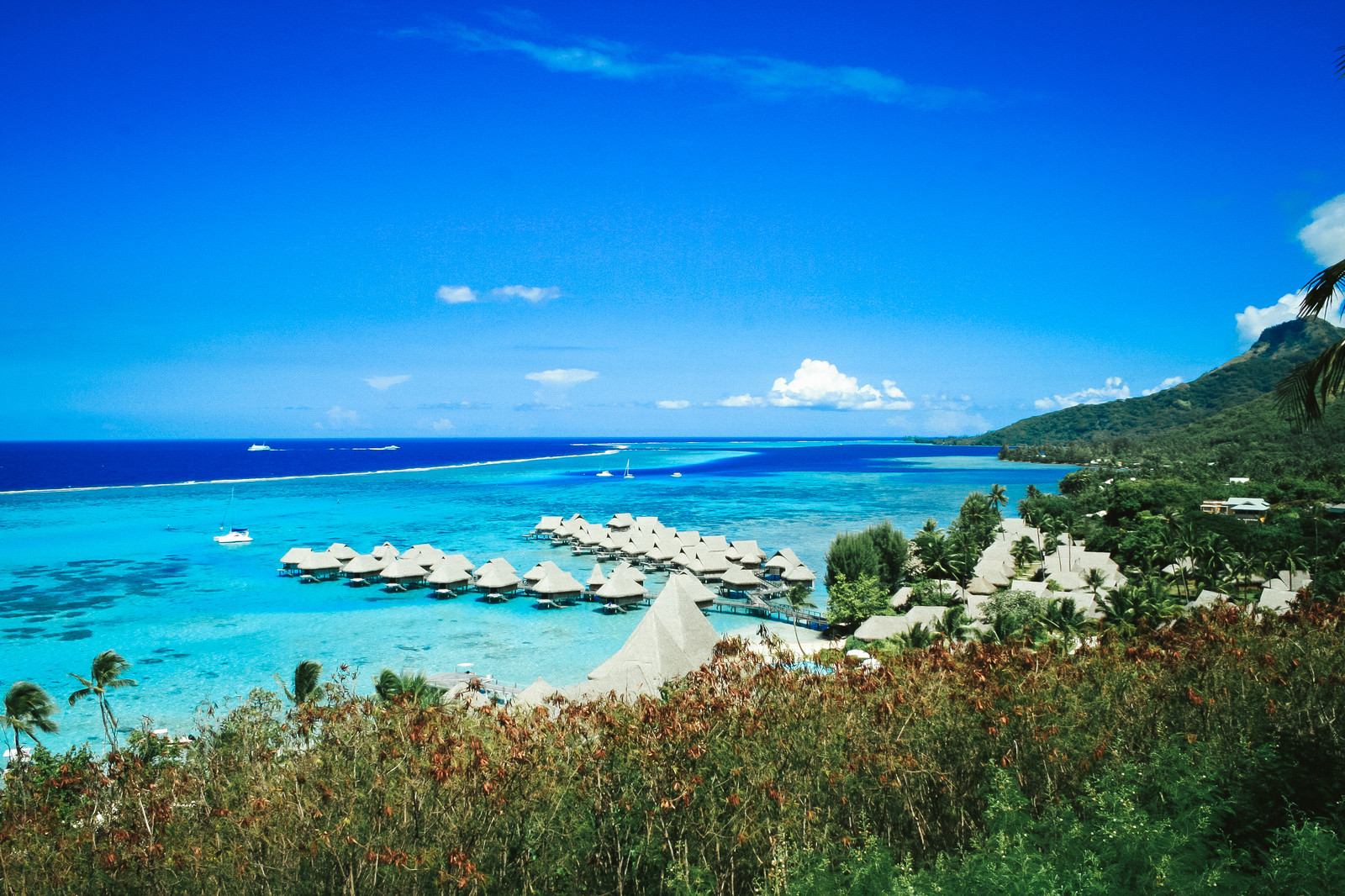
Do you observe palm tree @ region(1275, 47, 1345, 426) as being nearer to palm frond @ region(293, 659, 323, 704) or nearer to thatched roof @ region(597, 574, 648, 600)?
palm frond @ region(293, 659, 323, 704)

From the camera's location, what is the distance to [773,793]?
15.5 ft

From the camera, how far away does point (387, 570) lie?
102 ft

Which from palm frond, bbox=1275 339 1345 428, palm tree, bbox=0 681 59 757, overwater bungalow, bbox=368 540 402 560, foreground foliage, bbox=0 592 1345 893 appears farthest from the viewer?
overwater bungalow, bbox=368 540 402 560

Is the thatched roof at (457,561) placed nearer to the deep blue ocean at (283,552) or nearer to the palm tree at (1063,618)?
the deep blue ocean at (283,552)

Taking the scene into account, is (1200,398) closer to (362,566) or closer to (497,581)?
(497,581)

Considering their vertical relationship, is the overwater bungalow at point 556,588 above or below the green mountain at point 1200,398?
below

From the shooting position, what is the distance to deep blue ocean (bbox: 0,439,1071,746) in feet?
68.7

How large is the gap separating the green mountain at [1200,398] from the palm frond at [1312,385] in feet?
430

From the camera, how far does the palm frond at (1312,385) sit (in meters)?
5.14

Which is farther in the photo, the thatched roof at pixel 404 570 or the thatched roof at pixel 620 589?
the thatched roof at pixel 404 570

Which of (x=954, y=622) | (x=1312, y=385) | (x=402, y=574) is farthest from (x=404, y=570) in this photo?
(x=1312, y=385)

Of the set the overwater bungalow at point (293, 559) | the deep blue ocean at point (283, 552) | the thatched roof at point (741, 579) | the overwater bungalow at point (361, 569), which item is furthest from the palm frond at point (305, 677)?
the overwater bungalow at point (293, 559)

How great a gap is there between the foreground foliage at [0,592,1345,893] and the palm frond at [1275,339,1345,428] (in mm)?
2480

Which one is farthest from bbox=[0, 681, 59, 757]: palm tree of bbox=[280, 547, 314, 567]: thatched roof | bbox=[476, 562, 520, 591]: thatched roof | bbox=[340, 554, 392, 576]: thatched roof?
bbox=[280, 547, 314, 567]: thatched roof
